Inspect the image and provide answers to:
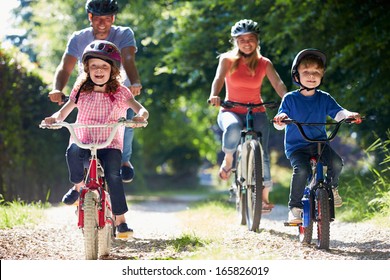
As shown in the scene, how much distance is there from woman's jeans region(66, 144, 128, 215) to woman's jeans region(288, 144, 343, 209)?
1.31 meters

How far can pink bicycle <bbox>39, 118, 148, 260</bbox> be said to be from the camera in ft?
17.1

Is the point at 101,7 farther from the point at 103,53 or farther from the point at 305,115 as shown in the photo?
the point at 305,115

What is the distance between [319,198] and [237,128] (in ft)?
5.75

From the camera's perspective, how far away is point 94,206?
5.25 metres

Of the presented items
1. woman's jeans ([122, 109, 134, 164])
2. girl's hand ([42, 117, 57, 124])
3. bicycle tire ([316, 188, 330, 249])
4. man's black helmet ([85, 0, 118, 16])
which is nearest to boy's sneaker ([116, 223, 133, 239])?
woman's jeans ([122, 109, 134, 164])

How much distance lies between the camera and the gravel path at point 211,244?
5625 millimetres

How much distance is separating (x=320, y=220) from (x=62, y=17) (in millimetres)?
13378

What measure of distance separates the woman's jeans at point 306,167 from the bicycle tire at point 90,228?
5.28ft

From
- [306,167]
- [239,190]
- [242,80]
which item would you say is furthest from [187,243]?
[242,80]

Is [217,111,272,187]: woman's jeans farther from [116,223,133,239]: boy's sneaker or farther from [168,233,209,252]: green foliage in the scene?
[116,223,133,239]: boy's sneaker

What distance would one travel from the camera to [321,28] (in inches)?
446

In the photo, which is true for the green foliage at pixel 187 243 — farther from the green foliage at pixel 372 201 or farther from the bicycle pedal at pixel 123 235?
the green foliage at pixel 372 201

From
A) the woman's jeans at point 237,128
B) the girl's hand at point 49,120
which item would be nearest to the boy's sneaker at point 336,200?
the woman's jeans at point 237,128
